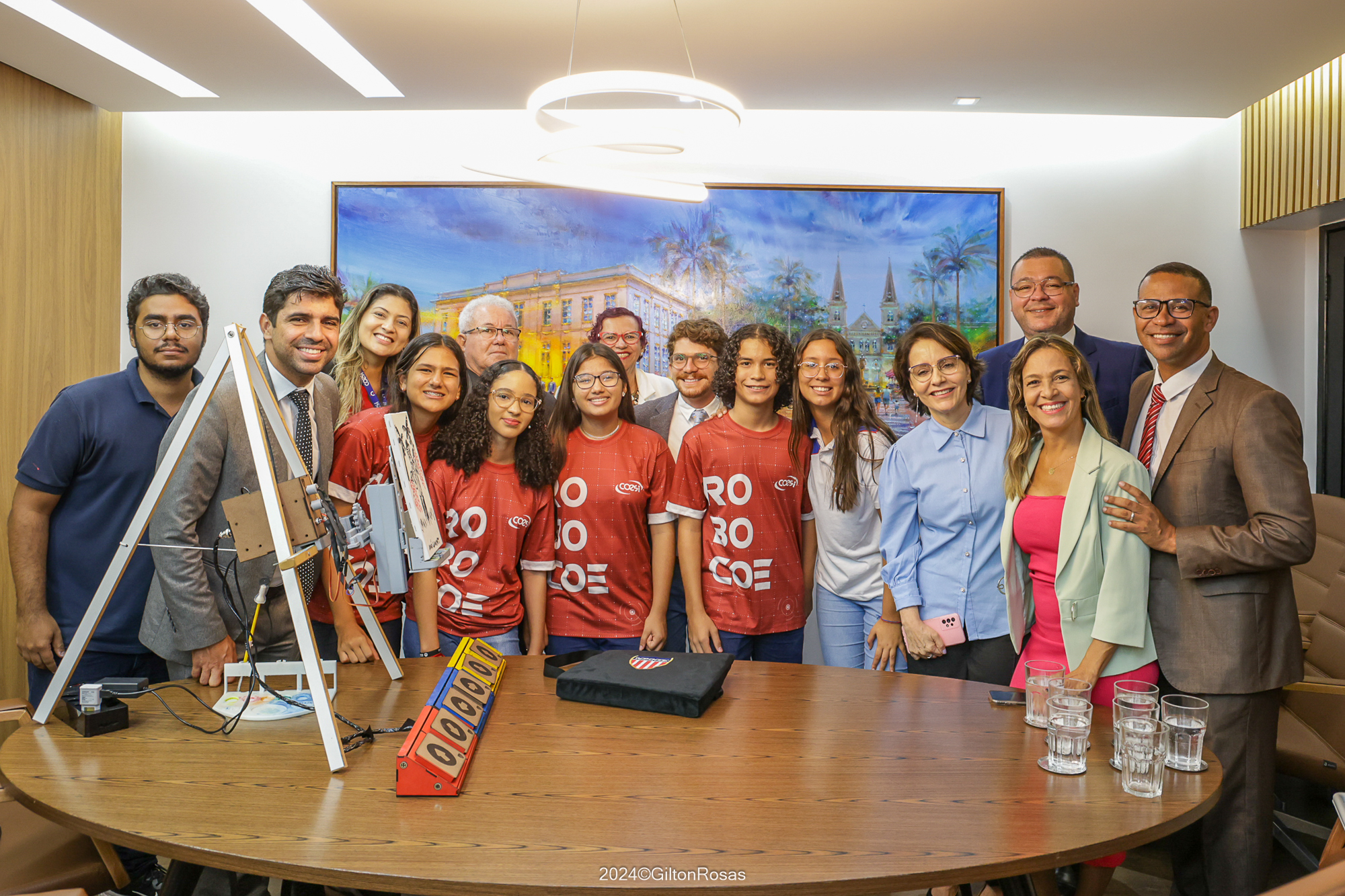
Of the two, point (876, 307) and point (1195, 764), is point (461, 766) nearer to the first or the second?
point (1195, 764)

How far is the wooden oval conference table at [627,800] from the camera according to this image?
126 centimetres

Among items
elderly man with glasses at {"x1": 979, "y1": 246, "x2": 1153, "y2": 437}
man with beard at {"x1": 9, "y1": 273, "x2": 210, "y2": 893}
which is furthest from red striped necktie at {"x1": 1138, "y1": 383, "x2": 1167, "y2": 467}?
man with beard at {"x1": 9, "y1": 273, "x2": 210, "y2": 893}

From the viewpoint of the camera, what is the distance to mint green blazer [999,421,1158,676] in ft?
7.22

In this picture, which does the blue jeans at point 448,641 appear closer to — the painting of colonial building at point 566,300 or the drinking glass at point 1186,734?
the drinking glass at point 1186,734

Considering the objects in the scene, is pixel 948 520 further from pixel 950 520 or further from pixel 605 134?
pixel 605 134

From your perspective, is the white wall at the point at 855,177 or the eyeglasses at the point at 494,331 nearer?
the eyeglasses at the point at 494,331

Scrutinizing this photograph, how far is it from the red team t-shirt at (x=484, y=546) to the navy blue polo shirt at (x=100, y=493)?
850 millimetres

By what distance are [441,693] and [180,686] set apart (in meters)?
0.78

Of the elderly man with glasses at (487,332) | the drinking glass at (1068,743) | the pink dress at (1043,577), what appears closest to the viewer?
the drinking glass at (1068,743)

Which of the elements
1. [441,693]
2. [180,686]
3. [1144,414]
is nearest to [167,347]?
[180,686]

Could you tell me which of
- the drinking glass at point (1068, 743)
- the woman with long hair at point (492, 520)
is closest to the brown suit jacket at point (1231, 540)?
the drinking glass at point (1068, 743)

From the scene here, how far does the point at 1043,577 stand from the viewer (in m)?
2.36

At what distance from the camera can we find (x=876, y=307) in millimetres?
4902

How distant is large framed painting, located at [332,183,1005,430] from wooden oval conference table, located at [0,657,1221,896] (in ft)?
10.7
